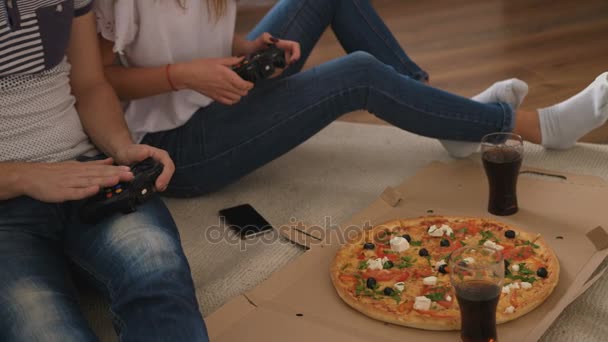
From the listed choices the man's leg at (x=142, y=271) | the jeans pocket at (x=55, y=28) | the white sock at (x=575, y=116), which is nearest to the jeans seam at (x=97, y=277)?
the man's leg at (x=142, y=271)

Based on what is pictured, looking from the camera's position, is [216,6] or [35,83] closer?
[35,83]

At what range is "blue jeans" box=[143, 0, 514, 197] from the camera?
6.10 ft

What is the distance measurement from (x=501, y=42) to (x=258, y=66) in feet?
5.34

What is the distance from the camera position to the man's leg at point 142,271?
1188 mm

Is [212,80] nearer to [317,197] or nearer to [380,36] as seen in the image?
[317,197]

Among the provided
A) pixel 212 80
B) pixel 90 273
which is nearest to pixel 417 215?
pixel 212 80

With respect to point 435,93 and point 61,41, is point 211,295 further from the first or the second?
point 435,93

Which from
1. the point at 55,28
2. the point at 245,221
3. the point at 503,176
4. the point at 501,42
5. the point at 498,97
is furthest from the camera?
the point at 501,42

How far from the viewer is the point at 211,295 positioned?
5.34 feet

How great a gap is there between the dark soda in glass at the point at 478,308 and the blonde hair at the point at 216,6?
2.95ft

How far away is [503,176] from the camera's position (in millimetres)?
1684

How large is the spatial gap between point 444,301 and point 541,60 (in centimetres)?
170

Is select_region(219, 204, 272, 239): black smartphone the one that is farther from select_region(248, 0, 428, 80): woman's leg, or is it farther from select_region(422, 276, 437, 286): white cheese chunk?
select_region(422, 276, 437, 286): white cheese chunk


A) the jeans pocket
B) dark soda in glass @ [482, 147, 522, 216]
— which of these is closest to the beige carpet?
dark soda in glass @ [482, 147, 522, 216]
